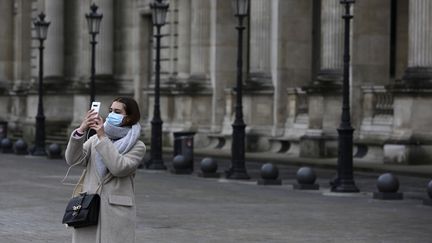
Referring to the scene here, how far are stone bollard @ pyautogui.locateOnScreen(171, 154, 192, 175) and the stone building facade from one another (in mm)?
5207

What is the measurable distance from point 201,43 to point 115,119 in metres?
36.0

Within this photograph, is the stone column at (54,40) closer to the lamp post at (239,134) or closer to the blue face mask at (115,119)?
the lamp post at (239,134)

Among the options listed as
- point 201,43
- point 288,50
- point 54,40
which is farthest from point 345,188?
point 54,40

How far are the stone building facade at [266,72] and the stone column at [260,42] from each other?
32mm

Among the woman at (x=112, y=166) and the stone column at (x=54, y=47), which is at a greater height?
the stone column at (x=54, y=47)

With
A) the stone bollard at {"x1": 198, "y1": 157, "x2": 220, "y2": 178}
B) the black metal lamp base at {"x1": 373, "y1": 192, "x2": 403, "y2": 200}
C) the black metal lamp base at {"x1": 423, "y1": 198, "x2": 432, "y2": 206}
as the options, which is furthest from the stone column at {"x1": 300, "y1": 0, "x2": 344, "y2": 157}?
the black metal lamp base at {"x1": 423, "y1": 198, "x2": 432, "y2": 206}

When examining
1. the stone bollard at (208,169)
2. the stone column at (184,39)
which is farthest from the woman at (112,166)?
the stone column at (184,39)

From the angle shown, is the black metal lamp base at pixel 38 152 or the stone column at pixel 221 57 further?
the stone column at pixel 221 57

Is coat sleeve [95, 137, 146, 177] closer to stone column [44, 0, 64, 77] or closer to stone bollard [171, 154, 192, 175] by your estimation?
stone bollard [171, 154, 192, 175]

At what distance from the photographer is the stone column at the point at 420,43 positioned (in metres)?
33.4

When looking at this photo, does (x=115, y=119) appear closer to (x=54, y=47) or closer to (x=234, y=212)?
(x=234, y=212)

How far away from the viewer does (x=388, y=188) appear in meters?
24.5

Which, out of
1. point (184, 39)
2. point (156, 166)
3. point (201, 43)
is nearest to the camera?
point (156, 166)

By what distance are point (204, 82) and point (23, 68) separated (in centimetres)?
1843
